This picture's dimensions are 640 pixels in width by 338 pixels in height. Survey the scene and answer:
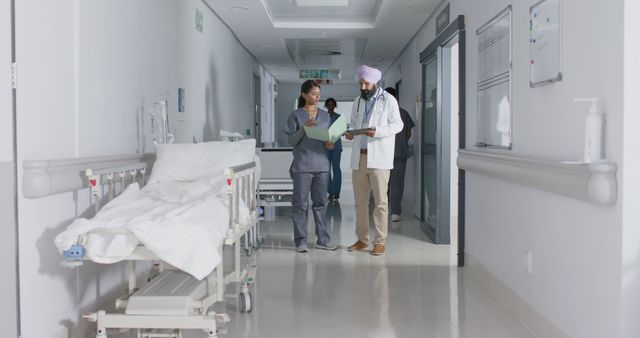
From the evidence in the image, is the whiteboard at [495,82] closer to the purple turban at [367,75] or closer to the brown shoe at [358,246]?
the purple turban at [367,75]

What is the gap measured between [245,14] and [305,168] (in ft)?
8.50

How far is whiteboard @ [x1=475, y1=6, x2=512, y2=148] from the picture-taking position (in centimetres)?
421

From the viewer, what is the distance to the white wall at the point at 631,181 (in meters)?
2.48

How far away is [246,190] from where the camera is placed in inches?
166

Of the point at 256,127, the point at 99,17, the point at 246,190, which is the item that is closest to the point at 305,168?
the point at 246,190

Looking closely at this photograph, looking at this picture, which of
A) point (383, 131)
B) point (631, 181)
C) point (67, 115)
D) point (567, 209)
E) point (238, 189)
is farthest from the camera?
point (383, 131)

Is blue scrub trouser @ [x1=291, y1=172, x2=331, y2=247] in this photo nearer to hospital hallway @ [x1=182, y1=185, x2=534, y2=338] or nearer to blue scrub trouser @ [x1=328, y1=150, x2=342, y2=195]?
hospital hallway @ [x1=182, y1=185, x2=534, y2=338]

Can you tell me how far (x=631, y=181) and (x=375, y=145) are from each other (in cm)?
346

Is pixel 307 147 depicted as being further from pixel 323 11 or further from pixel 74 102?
pixel 323 11

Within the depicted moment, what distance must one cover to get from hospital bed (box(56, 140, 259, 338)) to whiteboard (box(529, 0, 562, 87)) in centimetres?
179

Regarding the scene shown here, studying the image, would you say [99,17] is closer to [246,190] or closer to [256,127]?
[246,190]

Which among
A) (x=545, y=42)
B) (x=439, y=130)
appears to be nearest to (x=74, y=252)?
(x=545, y=42)

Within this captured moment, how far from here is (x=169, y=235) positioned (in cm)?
286

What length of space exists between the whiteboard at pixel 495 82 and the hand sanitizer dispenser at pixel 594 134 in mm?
1489
